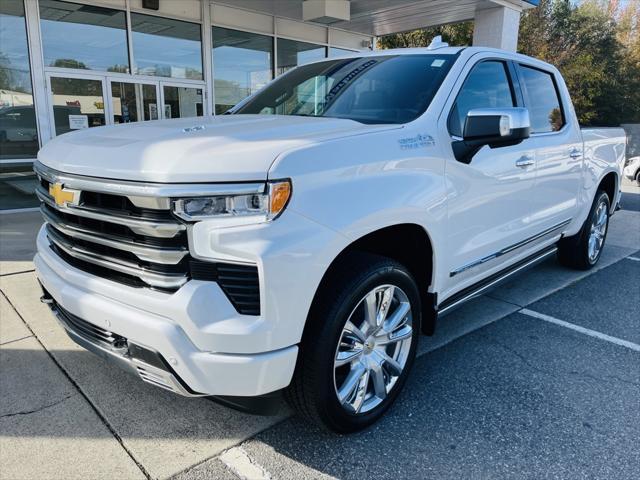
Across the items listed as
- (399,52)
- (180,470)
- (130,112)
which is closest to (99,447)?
(180,470)

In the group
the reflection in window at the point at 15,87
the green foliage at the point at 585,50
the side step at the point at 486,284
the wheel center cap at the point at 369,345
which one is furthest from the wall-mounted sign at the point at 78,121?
the green foliage at the point at 585,50

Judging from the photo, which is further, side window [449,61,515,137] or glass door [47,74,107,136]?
glass door [47,74,107,136]

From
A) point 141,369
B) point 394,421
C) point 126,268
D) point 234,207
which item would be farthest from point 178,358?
point 394,421

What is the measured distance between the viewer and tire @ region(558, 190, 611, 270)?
17.4 feet

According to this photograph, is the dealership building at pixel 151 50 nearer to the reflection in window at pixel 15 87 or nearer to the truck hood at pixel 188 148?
the reflection in window at pixel 15 87

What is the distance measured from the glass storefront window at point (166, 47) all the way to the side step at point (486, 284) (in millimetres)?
8457

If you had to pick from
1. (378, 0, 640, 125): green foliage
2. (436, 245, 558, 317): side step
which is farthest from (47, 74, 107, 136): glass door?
(378, 0, 640, 125): green foliage

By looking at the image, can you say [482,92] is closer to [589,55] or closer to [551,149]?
[551,149]

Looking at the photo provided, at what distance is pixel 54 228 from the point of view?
2.82 meters

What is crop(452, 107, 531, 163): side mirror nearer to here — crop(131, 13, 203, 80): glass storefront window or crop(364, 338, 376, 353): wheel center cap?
crop(364, 338, 376, 353): wheel center cap

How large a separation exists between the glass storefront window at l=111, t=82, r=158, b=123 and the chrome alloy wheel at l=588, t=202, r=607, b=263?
812 centimetres

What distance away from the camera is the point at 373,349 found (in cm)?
269

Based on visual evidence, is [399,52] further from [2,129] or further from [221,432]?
[2,129]

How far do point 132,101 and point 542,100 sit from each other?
7999mm
